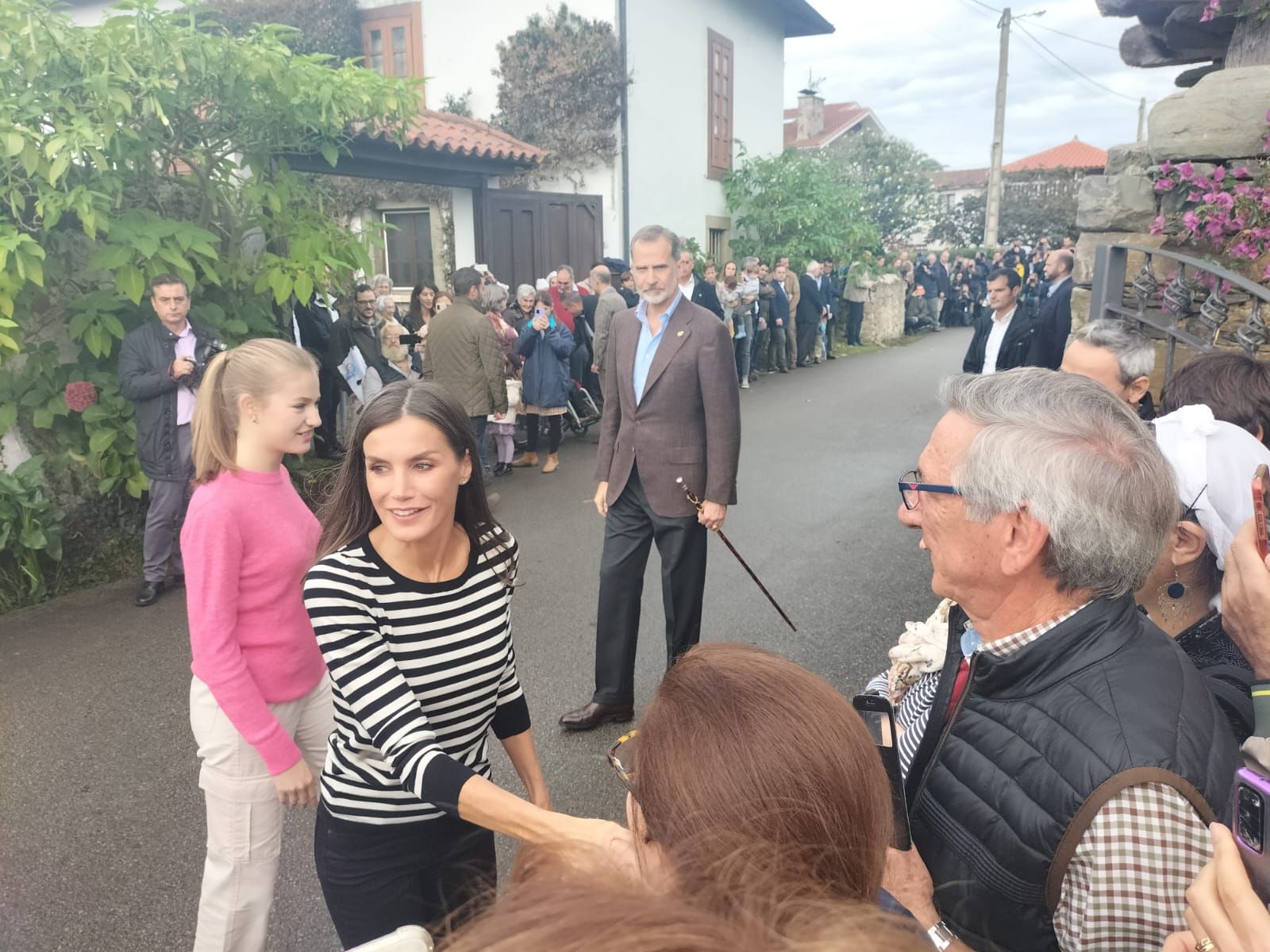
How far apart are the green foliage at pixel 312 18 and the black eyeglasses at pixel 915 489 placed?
1378 cm

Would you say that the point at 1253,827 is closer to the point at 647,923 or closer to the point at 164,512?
the point at 647,923

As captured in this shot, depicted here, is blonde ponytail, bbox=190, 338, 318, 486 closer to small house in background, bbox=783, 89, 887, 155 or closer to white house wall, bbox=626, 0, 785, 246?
white house wall, bbox=626, 0, 785, 246

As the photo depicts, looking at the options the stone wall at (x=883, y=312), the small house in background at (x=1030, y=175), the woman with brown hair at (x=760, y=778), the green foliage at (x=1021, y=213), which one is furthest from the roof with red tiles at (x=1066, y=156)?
the woman with brown hair at (x=760, y=778)

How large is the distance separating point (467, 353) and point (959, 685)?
626cm

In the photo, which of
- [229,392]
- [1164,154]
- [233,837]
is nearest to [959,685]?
[233,837]

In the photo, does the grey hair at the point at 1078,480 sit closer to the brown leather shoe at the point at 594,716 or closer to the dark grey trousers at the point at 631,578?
the dark grey trousers at the point at 631,578

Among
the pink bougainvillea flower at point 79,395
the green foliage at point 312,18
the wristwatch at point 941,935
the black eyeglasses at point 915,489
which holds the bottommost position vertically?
the wristwatch at point 941,935

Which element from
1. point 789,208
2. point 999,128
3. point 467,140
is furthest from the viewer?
point 999,128

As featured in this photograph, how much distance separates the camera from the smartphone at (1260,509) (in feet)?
4.95

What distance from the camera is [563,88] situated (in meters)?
13.1

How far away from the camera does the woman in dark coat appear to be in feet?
27.9

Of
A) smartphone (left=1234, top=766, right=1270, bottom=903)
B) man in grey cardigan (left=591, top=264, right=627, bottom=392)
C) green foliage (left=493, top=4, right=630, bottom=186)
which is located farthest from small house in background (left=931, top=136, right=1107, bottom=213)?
smartphone (left=1234, top=766, right=1270, bottom=903)

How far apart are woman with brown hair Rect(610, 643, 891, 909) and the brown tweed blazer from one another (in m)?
2.66

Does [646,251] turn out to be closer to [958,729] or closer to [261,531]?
[261,531]
